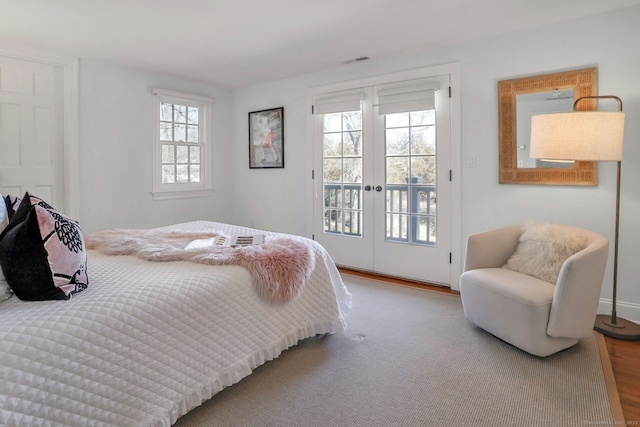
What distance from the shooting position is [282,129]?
15.4 feet

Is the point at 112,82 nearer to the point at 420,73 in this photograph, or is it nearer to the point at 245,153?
the point at 245,153

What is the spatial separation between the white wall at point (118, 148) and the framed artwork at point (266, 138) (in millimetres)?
915

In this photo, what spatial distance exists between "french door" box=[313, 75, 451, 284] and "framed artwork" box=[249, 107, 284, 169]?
0.57 meters

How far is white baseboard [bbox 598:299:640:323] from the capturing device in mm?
2738

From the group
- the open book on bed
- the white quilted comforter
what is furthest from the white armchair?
the open book on bed

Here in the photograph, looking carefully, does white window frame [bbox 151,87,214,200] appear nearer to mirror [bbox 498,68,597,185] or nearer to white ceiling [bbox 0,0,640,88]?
white ceiling [bbox 0,0,640,88]

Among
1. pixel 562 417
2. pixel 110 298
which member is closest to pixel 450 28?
pixel 562 417

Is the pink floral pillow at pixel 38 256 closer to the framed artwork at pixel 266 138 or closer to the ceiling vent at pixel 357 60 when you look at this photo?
the ceiling vent at pixel 357 60

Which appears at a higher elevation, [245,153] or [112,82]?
[112,82]

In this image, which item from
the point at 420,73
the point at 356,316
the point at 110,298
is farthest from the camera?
the point at 420,73

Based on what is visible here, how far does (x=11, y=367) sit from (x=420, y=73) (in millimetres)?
3591

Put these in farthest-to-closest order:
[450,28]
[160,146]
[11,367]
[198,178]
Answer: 1. [198,178]
2. [160,146]
3. [450,28]
4. [11,367]

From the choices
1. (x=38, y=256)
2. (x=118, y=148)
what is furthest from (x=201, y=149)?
(x=38, y=256)

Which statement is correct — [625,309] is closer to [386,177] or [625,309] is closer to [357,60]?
[386,177]
